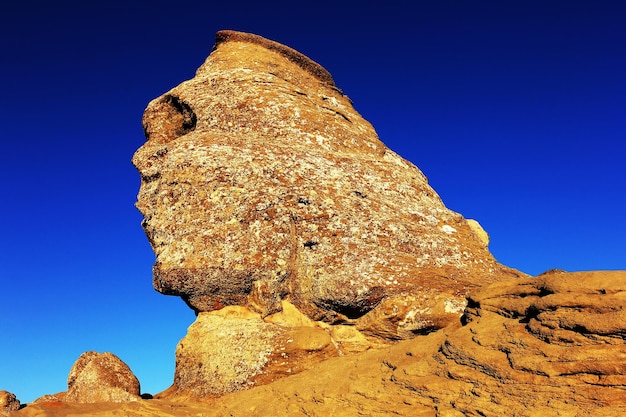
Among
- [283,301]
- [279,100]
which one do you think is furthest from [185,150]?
[283,301]

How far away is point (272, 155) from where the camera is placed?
46.9ft

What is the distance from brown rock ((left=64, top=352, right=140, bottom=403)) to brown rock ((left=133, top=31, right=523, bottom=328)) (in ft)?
6.92

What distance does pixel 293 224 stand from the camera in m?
13.1

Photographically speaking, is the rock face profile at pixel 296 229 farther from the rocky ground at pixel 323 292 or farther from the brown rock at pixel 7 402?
the brown rock at pixel 7 402

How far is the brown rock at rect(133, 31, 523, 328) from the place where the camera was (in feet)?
40.2

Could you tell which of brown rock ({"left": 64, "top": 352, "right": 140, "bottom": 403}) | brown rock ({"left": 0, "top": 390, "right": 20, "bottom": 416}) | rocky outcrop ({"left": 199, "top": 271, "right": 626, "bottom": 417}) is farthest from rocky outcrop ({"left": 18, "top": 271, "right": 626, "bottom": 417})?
brown rock ({"left": 0, "top": 390, "right": 20, "bottom": 416})

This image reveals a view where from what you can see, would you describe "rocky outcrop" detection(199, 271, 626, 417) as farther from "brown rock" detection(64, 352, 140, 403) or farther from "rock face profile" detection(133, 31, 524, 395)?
"brown rock" detection(64, 352, 140, 403)

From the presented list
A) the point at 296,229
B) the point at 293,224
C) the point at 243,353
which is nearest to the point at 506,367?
the point at 243,353

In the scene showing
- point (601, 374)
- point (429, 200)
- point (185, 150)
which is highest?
point (185, 150)

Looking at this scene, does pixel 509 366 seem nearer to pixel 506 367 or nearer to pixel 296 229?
pixel 506 367

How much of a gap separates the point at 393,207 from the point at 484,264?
277 centimetres

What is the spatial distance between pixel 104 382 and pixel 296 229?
5705 mm

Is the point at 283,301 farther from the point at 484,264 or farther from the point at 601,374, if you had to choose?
the point at 601,374

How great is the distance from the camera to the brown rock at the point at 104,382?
11.7 meters
